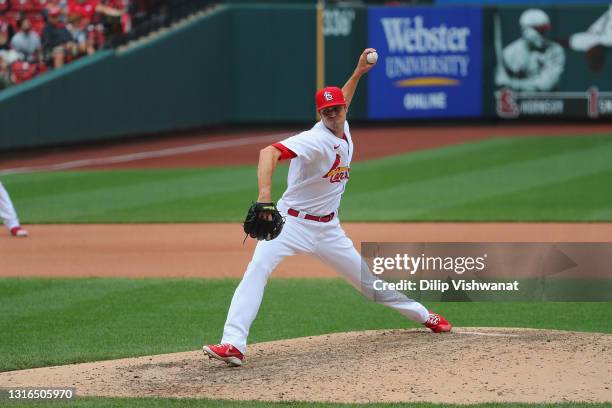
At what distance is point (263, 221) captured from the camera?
6.71 meters

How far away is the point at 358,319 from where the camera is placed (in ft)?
29.4

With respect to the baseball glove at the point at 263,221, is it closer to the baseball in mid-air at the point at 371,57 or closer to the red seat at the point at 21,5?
the baseball in mid-air at the point at 371,57

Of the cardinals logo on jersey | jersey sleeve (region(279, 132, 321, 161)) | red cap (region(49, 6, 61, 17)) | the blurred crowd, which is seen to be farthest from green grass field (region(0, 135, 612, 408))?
red cap (region(49, 6, 61, 17))

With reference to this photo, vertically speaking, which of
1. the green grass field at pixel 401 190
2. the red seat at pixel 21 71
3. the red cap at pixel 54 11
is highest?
the red cap at pixel 54 11

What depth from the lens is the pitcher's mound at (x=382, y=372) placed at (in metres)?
6.42

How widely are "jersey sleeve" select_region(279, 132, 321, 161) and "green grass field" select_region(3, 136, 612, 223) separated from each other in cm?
710

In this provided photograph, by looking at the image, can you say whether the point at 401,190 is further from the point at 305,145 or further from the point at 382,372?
the point at 382,372

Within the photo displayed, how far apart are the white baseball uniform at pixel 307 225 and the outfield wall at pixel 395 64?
16454 millimetres

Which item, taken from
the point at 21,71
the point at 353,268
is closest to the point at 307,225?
the point at 353,268

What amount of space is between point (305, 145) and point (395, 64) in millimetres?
17716

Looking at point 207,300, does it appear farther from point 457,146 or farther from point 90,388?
Answer: point 457,146

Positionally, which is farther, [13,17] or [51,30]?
[13,17]

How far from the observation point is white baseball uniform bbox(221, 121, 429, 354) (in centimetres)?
706

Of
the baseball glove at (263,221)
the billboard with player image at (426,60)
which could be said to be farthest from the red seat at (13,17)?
the baseball glove at (263,221)
